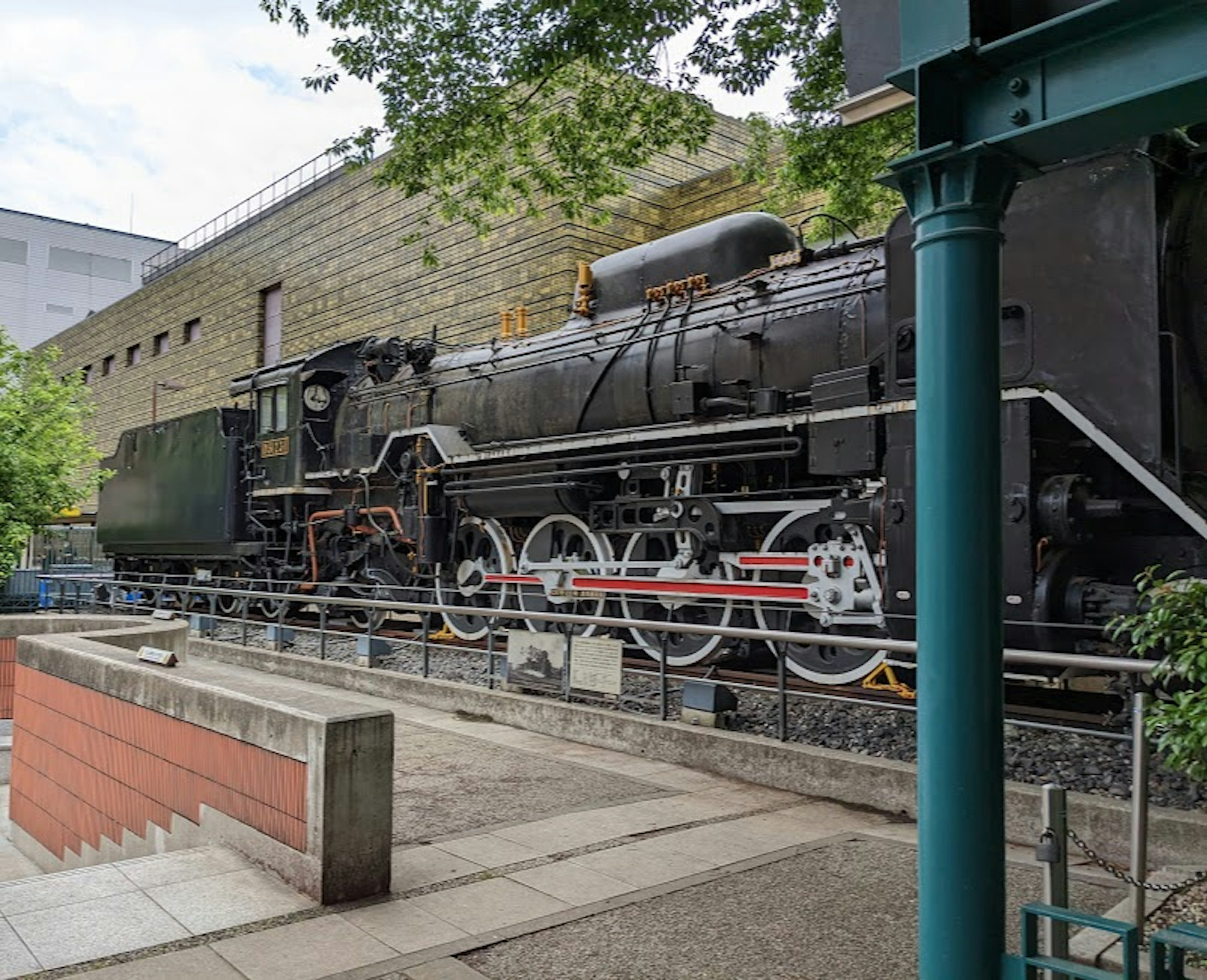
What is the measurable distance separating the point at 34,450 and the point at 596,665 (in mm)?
12192

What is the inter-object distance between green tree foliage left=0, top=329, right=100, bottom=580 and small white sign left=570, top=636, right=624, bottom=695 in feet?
36.3

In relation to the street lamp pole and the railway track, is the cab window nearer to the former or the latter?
the railway track

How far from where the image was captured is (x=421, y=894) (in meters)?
3.83

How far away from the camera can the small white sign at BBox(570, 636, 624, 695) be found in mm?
6695

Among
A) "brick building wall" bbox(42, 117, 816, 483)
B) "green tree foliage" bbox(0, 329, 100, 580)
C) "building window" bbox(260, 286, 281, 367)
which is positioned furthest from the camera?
"building window" bbox(260, 286, 281, 367)

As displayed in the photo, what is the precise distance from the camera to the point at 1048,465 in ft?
18.5

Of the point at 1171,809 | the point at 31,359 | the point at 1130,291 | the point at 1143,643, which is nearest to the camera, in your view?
the point at 1143,643

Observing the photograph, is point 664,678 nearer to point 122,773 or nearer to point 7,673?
point 122,773

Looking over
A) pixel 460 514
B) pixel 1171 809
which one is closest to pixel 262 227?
pixel 460 514

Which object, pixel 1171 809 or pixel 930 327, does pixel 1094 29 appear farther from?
pixel 1171 809

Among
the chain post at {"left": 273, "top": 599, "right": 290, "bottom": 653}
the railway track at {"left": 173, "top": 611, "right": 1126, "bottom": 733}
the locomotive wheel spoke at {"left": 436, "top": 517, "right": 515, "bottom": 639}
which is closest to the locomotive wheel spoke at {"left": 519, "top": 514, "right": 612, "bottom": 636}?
the locomotive wheel spoke at {"left": 436, "top": 517, "right": 515, "bottom": 639}

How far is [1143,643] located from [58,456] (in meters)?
16.0

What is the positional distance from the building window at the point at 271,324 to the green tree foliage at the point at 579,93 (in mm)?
15671

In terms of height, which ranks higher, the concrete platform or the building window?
the building window
